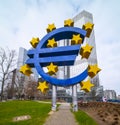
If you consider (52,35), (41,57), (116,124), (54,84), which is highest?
(52,35)

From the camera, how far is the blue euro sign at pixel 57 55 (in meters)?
15.2

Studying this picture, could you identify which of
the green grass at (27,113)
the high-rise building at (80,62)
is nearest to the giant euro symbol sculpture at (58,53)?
the green grass at (27,113)

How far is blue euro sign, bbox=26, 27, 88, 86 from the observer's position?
15.2 metres

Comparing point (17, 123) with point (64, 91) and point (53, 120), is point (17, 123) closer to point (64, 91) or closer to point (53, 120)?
point (53, 120)

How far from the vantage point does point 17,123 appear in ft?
38.9

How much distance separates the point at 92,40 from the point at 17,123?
101554mm

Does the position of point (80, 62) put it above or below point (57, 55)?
above

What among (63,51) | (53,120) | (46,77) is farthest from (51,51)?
(53,120)

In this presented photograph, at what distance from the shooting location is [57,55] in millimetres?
16266

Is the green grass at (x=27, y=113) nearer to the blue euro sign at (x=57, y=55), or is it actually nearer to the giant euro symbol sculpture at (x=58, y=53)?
the giant euro symbol sculpture at (x=58, y=53)

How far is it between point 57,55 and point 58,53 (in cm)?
36

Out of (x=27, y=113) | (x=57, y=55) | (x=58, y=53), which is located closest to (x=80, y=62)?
Result: (x=57, y=55)

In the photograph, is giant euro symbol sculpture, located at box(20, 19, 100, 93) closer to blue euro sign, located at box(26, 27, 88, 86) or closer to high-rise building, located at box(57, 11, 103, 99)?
blue euro sign, located at box(26, 27, 88, 86)

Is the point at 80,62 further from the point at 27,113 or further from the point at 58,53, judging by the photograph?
the point at 27,113
